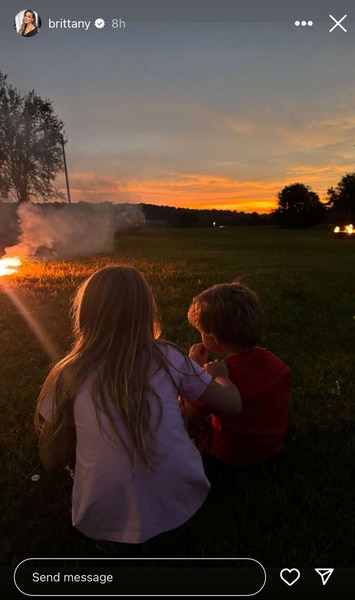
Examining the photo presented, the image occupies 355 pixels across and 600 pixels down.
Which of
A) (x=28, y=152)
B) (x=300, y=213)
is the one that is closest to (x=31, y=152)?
(x=28, y=152)

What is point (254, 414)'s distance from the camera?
331 centimetres

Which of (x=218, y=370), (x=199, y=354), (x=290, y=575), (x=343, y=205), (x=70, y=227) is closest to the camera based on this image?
(x=290, y=575)

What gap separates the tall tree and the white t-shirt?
257cm

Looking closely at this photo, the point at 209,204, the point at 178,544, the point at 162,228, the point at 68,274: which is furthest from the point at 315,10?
the point at 162,228

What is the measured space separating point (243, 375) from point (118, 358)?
1161mm

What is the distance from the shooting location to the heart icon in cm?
220

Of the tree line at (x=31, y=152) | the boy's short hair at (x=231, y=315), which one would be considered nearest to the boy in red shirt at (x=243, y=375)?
the boy's short hair at (x=231, y=315)

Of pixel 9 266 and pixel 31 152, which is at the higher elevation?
pixel 31 152

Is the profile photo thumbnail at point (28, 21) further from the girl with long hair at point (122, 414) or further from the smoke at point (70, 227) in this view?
the smoke at point (70, 227)

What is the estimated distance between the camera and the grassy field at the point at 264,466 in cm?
284

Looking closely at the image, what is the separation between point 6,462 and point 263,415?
2105mm

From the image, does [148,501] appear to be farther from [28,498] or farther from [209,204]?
[209,204]

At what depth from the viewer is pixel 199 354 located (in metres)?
3.45

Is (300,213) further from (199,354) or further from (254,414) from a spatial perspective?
(254,414)
